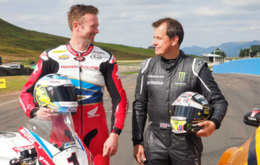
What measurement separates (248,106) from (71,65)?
1050 cm

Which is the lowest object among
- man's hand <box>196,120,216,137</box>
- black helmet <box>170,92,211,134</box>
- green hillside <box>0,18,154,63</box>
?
green hillside <box>0,18,154,63</box>

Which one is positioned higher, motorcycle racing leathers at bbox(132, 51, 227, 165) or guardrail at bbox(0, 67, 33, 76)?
motorcycle racing leathers at bbox(132, 51, 227, 165)

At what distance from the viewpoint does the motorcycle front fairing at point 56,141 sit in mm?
2330

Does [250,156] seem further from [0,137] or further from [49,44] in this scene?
[49,44]

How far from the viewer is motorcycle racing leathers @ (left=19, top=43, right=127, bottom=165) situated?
313 centimetres

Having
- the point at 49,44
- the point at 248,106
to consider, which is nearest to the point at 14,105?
the point at 248,106

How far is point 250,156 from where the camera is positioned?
97.0 inches

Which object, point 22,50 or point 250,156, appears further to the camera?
point 22,50

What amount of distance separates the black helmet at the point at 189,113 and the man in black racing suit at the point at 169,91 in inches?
9.2

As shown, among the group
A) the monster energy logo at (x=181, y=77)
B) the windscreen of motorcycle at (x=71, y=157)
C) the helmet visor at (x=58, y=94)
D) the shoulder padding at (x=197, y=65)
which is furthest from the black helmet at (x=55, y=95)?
the shoulder padding at (x=197, y=65)

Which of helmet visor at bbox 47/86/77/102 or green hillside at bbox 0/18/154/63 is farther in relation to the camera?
green hillside at bbox 0/18/154/63

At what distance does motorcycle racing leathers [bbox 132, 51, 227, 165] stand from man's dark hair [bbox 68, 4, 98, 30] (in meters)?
0.70

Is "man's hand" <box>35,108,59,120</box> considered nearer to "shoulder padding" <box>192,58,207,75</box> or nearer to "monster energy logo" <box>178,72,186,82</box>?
"monster energy logo" <box>178,72,186,82</box>

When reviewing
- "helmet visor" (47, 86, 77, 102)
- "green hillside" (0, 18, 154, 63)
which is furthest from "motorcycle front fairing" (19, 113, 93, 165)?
"green hillside" (0, 18, 154, 63)
